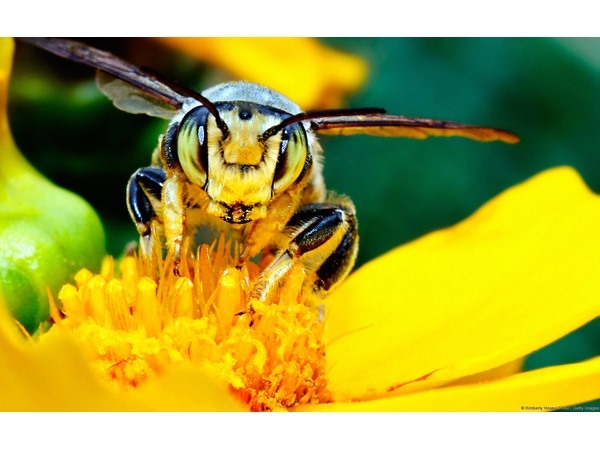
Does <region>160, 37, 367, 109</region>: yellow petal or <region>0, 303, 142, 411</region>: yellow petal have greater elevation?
<region>160, 37, 367, 109</region>: yellow petal

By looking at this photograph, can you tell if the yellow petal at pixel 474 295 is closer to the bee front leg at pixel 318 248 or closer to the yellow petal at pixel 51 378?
the bee front leg at pixel 318 248

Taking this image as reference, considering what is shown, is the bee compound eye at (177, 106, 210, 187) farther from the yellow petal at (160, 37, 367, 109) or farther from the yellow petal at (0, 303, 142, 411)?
the yellow petal at (160, 37, 367, 109)

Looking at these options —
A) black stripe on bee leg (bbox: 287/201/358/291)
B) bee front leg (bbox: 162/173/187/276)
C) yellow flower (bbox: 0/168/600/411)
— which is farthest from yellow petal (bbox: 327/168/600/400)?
bee front leg (bbox: 162/173/187/276)

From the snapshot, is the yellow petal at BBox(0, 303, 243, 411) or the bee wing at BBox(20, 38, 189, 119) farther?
the bee wing at BBox(20, 38, 189, 119)

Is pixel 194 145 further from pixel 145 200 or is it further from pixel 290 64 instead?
pixel 290 64

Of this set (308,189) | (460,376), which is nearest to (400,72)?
(308,189)

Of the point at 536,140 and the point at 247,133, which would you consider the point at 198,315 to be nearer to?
the point at 247,133

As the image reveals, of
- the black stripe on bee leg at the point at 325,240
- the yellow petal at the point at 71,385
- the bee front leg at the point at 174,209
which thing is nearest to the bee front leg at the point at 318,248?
the black stripe on bee leg at the point at 325,240

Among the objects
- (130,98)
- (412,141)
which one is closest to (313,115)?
(130,98)
